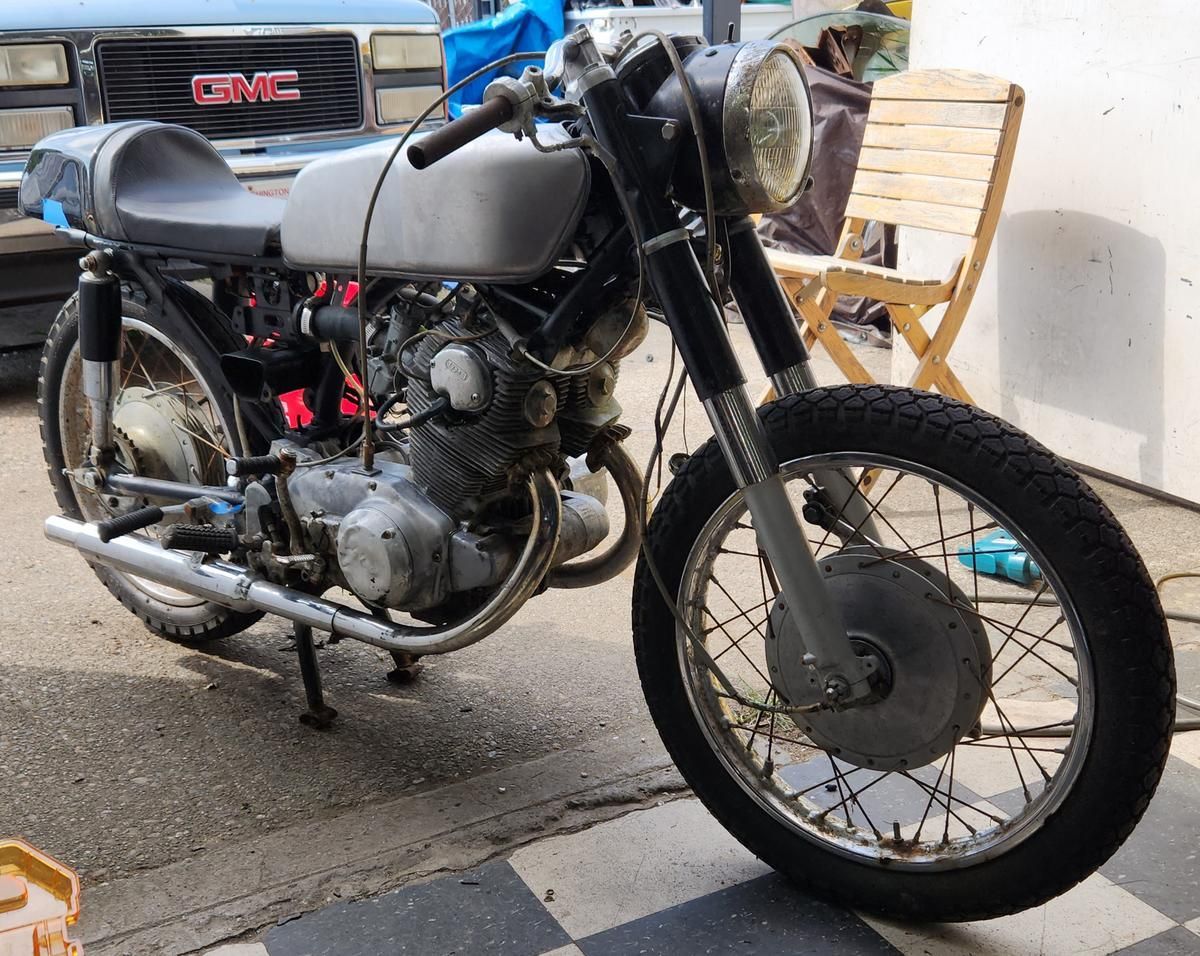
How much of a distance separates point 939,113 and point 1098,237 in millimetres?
639

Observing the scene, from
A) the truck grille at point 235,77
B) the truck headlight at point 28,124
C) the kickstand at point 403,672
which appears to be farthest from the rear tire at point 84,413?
the truck grille at point 235,77

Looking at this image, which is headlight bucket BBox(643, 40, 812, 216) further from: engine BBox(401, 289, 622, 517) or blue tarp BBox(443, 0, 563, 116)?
blue tarp BBox(443, 0, 563, 116)

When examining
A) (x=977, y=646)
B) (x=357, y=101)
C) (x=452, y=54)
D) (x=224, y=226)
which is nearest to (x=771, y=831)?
(x=977, y=646)

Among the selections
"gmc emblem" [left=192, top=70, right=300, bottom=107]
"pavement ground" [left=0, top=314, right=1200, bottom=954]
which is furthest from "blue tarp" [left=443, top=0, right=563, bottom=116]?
"pavement ground" [left=0, top=314, right=1200, bottom=954]

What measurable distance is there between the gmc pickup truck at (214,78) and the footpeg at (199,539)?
241 centimetres

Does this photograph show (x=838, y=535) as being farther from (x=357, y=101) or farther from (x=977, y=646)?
(x=357, y=101)

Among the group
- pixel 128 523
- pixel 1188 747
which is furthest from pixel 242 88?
pixel 1188 747

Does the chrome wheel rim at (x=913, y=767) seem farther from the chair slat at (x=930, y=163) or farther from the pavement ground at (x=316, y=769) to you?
the chair slat at (x=930, y=163)

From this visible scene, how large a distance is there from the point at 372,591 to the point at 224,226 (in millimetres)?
750

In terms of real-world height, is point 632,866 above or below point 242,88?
below

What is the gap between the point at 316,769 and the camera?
2508 mm

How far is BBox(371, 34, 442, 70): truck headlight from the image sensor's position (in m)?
4.96

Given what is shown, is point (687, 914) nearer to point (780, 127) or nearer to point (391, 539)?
point (391, 539)

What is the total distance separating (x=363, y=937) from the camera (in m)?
2.01
